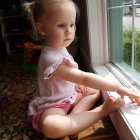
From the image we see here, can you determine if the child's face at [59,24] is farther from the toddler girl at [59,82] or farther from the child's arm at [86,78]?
the child's arm at [86,78]

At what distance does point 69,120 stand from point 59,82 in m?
0.17

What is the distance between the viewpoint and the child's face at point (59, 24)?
2.25 feet

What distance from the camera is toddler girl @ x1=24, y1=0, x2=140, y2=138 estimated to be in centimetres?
67

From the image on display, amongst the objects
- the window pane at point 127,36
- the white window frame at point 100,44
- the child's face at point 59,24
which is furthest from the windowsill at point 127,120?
the child's face at point 59,24

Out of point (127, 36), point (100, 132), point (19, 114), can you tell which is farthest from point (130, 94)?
point (19, 114)

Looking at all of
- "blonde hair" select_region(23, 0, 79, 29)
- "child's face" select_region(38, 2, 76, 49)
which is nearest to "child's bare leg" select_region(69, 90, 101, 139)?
"child's face" select_region(38, 2, 76, 49)

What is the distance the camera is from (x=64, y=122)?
2.15 feet

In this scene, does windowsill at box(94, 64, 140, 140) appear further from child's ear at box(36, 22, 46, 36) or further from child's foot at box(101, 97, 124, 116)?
child's ear at box(36, 22, 46, 36)

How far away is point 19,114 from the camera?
91 cm

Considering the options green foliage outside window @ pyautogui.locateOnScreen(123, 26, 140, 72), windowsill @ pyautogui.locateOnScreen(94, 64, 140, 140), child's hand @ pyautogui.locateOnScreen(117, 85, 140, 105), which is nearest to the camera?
windowsill @ pyautogui.locateOnScreen(94, 64, 140, 140)

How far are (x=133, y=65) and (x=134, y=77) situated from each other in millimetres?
49

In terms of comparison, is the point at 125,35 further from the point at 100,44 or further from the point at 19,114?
the point at 19,114

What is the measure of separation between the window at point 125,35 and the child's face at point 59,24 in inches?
8.5

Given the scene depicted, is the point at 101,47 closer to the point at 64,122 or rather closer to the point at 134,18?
the point at 134,18
